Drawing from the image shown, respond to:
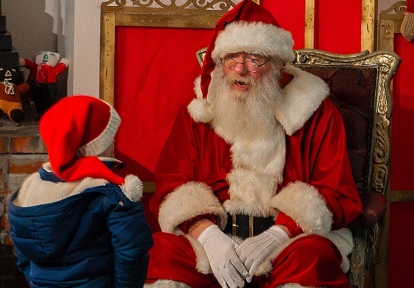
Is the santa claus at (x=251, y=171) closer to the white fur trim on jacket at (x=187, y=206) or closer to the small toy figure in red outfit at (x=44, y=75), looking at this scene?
the white fur trim on jacket at (x=187, y=206)

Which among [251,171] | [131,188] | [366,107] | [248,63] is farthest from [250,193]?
[131,188]

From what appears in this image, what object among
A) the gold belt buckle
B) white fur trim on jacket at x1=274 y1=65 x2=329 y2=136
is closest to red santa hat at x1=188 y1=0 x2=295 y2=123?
white fur trim on jacket at x1=274 y1=65 x2=329 y2=136

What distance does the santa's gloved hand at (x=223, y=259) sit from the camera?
120 inches

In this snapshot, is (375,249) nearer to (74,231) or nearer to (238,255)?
(238,255)

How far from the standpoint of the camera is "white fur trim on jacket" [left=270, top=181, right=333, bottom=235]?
10.4ft

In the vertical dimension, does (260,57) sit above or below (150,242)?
above

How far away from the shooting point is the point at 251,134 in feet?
11.4

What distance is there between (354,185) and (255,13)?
2.62 ft

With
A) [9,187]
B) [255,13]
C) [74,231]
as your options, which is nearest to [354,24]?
[255,13]

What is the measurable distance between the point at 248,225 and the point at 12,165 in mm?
1312

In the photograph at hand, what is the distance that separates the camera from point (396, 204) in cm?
430

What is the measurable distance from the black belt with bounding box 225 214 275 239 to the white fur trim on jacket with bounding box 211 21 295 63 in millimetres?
655

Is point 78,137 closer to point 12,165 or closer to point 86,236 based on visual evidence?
point 86,236

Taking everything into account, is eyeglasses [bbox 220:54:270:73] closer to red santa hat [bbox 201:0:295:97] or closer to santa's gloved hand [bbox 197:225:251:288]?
red santa hat [bbox 201:0:295:97]
